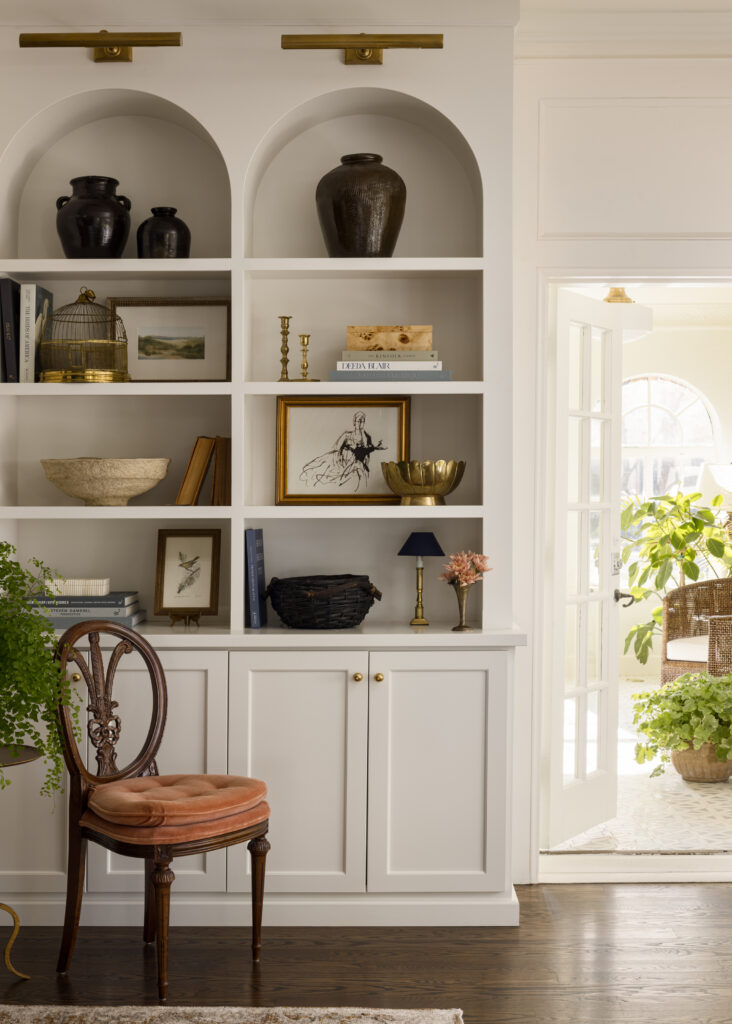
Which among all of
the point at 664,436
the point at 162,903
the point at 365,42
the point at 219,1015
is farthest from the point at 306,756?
the point at 664,436

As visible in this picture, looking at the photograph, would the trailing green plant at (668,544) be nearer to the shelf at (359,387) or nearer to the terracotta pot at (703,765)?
the terracotta pot at (703,765)

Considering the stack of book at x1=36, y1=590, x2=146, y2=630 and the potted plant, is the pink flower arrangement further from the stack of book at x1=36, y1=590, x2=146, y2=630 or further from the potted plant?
the potted plant

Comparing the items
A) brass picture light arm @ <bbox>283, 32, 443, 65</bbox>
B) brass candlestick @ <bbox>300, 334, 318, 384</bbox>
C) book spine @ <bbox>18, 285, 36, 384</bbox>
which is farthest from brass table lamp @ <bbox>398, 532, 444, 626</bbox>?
brass picture light arm @ <bbox>283, 32, 443, 65</bbox>

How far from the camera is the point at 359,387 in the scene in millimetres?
3014

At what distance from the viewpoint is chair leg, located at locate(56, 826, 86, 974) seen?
2.57m

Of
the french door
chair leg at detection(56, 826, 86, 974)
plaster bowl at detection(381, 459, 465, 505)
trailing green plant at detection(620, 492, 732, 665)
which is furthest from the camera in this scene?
trailing green plant at detection(620, 492, 732, 665)

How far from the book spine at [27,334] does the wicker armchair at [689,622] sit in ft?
13.0

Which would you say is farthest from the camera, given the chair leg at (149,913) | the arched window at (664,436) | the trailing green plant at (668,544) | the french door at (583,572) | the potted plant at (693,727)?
the arched window at (664,436)

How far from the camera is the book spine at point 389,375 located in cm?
303

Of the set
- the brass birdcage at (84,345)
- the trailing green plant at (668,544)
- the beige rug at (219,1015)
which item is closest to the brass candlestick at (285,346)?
the brass birdcage at (84,345)

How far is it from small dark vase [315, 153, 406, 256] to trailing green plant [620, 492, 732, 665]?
3.59 metres

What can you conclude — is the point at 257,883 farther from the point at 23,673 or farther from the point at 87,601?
the point at 87,601

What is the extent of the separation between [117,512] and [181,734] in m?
0.72

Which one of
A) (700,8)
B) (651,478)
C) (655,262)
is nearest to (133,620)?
(655,262)
